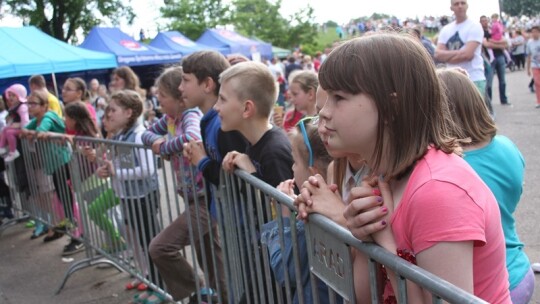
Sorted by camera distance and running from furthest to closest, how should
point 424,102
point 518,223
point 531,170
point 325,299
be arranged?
1. point 531,170
2. point 518,223
3. point 325,299
4. point 424,102

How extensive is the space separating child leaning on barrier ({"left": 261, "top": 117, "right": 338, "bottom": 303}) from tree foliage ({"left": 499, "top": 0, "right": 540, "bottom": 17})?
54552mm

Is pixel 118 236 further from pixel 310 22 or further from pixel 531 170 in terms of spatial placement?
pixel 310 22

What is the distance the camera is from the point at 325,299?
2201 millimetres

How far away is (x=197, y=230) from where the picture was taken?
4.06 m

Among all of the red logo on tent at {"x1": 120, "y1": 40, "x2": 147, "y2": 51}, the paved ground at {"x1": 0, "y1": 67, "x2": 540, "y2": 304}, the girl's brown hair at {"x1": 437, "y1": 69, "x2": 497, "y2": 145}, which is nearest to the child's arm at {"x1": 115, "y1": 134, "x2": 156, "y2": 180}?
the paved ground at {"x1": 0, "y1": 67, "x2": 540, "y2": 304}

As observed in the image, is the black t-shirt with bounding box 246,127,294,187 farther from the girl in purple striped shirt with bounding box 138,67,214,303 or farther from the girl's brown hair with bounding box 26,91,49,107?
the girl's brown hair with bounding box 26,91,49,107

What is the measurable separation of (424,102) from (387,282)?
546 millimetres

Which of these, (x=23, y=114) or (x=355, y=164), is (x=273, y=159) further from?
(x=23, y=114)

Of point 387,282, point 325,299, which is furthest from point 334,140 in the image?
point 325,299

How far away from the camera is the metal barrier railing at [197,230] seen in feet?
6.21

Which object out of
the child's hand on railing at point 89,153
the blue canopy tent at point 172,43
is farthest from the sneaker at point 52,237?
the blue canopy tent at point 172,43

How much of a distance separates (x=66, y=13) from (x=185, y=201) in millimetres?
40903

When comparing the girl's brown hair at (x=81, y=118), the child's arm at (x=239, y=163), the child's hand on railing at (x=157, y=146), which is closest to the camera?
the child's arm at (x=239, y=163)

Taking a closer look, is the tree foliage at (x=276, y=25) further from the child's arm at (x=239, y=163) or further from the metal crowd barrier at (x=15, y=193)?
the child's arm at (x=239, y=163)
